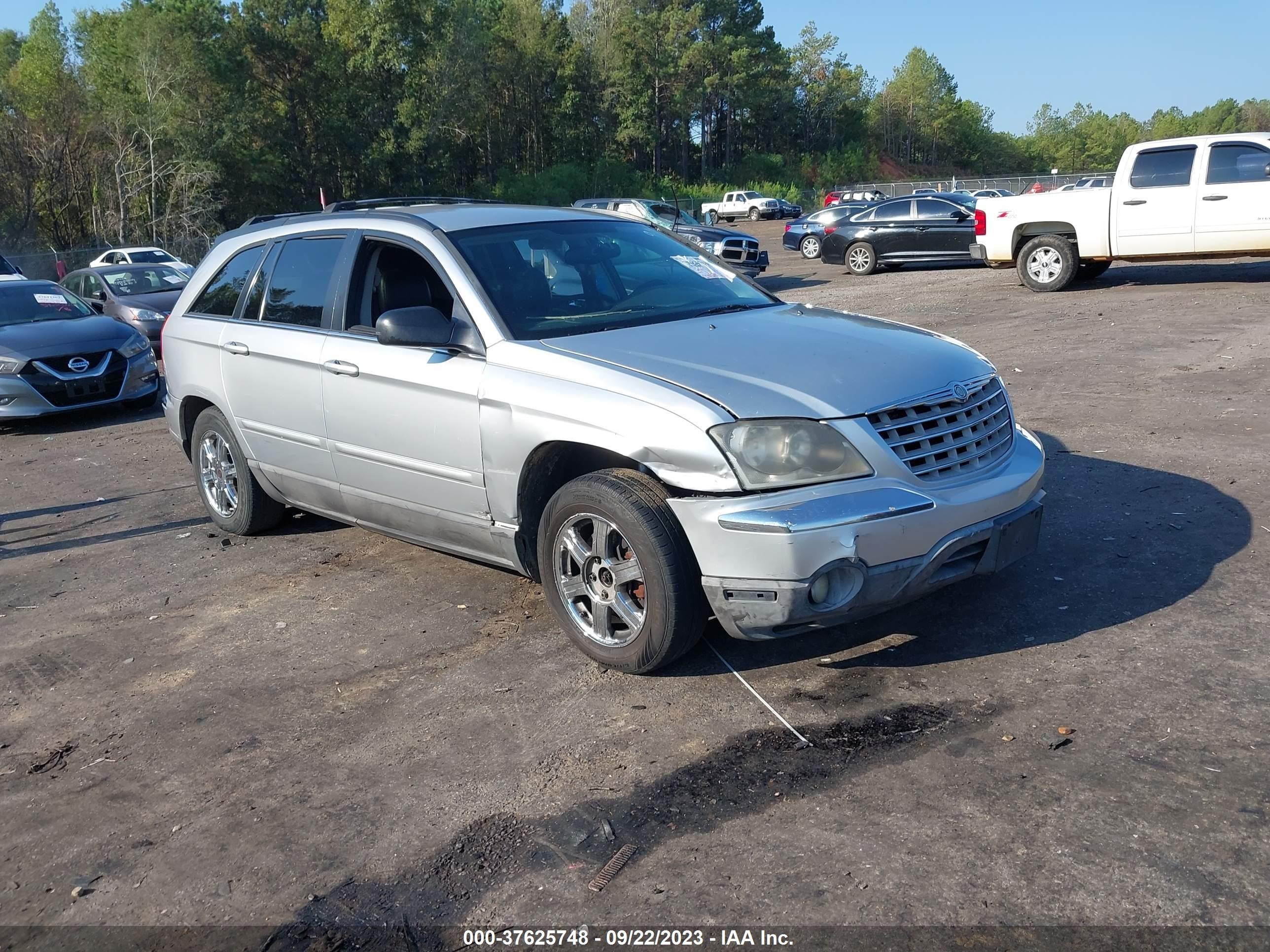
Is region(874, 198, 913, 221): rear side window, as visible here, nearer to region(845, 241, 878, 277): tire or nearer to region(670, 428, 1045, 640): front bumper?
region(845, 241, 878, 277): tire

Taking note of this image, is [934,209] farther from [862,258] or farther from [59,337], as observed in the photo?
[59,337]

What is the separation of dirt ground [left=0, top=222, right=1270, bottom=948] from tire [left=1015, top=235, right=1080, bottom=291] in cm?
987

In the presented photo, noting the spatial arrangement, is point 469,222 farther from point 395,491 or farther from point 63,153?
point 63,153

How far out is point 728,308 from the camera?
16.8 feet

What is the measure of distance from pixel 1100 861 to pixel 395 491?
3325 mm

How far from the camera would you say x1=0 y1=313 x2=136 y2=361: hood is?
11.1 meters

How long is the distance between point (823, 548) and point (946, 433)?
0.76 meters

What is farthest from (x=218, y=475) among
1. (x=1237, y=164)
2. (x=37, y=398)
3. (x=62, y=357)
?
(x=1237, y=164)

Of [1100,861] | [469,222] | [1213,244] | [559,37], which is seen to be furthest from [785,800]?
[559,37]

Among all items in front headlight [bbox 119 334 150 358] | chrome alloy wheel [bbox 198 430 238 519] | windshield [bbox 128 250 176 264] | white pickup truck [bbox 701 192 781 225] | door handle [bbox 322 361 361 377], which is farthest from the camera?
white pickup truck [bbox 701 192 781 225]

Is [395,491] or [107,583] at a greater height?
[395,491]

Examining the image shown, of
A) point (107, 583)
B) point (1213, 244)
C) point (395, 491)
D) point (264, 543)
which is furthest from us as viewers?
point (1213, 244)

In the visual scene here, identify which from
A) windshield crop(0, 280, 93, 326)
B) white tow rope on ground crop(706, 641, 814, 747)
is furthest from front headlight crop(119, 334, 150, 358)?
white tow rope on ground crop(706, 641, 814, 747)

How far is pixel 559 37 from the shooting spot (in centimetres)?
7769
